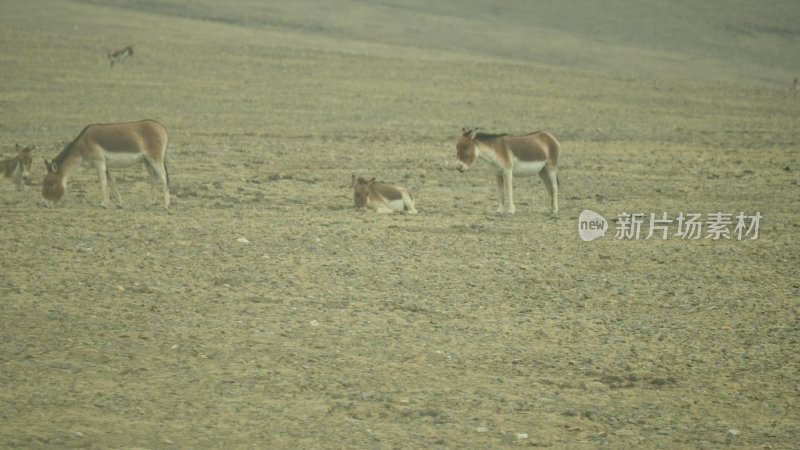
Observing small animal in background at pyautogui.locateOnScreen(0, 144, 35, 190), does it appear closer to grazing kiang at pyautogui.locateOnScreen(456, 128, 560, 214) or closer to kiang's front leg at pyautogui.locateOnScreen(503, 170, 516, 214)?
grazing kiang at pyautogui.locateOnScreen(456, 128, 560, 214)

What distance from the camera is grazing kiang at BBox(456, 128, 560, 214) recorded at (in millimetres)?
15469

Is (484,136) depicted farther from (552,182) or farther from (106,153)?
A: (106,153)

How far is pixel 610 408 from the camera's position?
815 cm

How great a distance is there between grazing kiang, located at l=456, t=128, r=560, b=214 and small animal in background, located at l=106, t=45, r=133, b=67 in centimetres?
2270

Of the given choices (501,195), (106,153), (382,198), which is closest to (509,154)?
(501,195)

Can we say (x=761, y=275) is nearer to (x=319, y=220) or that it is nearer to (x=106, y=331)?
(x=319, y=220)

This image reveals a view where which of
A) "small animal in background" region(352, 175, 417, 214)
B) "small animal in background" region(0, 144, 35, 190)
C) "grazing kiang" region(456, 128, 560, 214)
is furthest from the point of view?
"small animal in background" region(0, 144, 35, 190)

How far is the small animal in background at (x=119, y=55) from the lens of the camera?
35656mm

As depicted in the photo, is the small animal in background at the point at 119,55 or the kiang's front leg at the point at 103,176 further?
the small animal in background at the point at 119,55

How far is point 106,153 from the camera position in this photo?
15.0 metres
